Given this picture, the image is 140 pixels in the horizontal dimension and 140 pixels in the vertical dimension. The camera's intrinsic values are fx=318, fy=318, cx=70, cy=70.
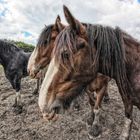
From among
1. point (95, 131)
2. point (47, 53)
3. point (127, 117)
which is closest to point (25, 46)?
point (47, 53)

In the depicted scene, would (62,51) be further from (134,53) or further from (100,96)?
(100,96)

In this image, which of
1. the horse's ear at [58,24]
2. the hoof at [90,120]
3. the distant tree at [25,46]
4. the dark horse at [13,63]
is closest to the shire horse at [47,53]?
the horse's ear at [58,24]

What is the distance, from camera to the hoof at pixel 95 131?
5789 mm

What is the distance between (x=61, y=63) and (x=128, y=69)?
0.87m

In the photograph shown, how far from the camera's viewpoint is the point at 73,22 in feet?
9.42

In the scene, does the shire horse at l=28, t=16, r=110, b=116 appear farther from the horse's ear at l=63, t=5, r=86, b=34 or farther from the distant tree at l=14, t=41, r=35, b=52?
the distant tree at l=14, t=41, r=35, b=52

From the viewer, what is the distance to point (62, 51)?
287 centimetres

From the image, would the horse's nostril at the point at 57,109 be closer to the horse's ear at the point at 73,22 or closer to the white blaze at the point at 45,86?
the white blaze at the point at 45,86

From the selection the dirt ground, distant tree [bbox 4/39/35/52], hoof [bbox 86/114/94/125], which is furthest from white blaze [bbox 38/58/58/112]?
distant tree [bbox 4/39/35/52]

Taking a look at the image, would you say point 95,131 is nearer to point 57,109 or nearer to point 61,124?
point 61,124

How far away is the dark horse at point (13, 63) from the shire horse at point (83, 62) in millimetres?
4728

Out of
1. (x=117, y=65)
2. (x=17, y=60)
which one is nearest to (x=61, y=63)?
(x=117, y=65)

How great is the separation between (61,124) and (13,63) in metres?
2.41

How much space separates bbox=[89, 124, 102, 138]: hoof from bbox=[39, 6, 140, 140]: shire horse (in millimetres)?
2571
